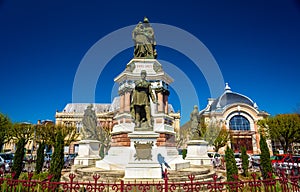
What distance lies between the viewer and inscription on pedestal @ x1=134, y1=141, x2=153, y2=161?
8352 millimetres

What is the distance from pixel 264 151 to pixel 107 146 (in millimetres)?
11694

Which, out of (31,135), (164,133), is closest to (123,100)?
(164,133)

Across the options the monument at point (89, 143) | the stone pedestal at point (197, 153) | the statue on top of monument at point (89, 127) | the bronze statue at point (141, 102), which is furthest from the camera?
the statue on top of monument at point (89, 127)

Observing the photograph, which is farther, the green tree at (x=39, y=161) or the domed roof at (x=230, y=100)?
the domed roof at (x=230, y=100)

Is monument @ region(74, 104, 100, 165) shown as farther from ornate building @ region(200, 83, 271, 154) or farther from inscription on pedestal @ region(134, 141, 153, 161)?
ornate building @ region(200, 83, 271, 154)

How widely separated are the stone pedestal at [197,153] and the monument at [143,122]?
3084 millimetres

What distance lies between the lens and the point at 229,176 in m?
8.81

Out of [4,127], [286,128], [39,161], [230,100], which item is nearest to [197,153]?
[39,161]

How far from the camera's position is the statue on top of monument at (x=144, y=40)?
16562 millimetres

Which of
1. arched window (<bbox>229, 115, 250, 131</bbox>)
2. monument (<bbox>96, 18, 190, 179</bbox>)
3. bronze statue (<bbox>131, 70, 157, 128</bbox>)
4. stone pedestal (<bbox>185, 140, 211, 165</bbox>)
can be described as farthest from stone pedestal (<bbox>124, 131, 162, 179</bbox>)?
Answer: arched window (<bbox>229, 115, 250, 131</bbox>)

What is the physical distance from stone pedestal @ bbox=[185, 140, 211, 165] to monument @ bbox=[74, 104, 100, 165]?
7171 mm

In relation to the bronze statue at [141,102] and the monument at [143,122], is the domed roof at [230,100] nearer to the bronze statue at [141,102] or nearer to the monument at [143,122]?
the monument at [143,122]

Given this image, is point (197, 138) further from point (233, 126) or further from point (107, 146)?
point (233, 126)

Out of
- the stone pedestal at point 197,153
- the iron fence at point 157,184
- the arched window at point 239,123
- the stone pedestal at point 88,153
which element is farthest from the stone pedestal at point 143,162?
the arched window at point 239,123
